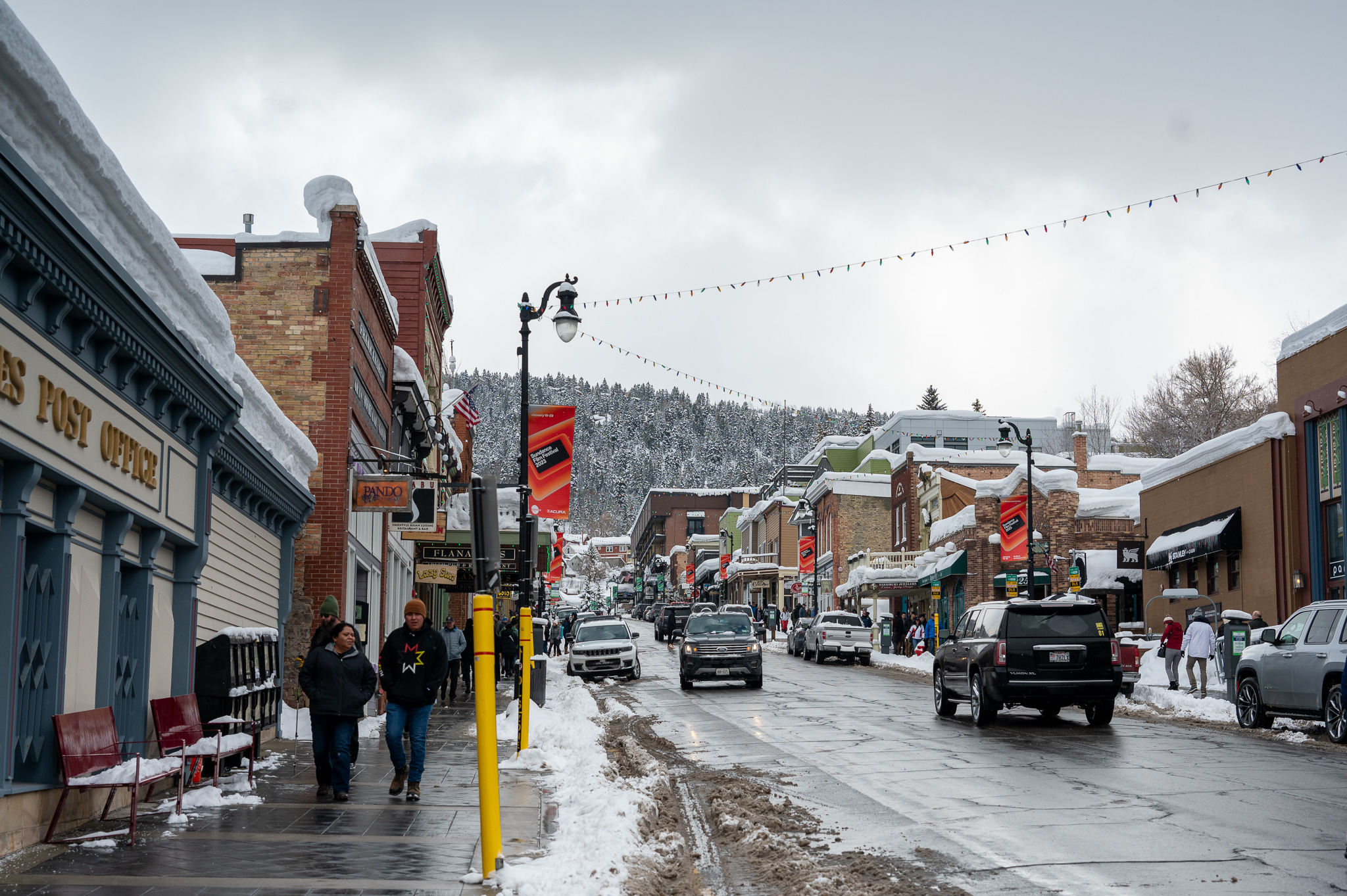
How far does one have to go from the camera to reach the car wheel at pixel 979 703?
62.5 ft

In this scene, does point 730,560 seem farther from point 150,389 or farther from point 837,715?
point 150,389

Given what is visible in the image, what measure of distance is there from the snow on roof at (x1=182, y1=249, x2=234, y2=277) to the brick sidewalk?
12.5 m

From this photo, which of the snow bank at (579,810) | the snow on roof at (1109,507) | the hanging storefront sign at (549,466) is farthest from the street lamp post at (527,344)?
the snow on roof at (1109,507)

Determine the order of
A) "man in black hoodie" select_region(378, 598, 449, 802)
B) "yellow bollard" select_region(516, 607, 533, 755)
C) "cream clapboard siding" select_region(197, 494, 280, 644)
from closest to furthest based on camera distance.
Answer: "man in black hoodie" select_region(378, 598, 449, 802) → "cream clapboard siding" select_region(197, 494, 280, 644) → "yellow bollard" select_region(516, 607, 533, 755)

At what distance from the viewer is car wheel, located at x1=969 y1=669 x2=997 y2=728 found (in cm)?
1905

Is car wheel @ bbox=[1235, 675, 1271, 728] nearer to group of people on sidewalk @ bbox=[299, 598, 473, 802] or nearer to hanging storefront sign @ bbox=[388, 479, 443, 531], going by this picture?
group of people on sidewalk @ bbox=[299, 598, 473, 802]

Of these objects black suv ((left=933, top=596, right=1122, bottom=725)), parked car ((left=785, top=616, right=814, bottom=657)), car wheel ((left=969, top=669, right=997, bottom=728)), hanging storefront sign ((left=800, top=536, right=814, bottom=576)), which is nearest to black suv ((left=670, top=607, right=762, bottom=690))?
car wheel ((left=969, top=669, right=997, bottom=728))

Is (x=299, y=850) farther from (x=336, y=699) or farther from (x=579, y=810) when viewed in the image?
(x=336, y=699)

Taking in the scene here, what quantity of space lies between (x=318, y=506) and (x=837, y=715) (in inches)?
379

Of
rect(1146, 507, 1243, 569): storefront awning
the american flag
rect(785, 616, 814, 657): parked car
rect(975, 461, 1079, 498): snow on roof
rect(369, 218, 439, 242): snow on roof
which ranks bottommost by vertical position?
rect(785, 616, 814, 657): parked car

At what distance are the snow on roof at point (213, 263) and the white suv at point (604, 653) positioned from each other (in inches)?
615

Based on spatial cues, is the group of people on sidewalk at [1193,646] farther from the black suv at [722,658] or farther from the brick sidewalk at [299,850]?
the brick sidewalk at [299,850]

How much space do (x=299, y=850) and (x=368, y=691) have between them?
118 inches

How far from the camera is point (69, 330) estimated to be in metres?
9.37
